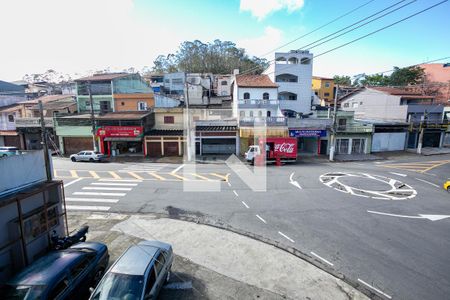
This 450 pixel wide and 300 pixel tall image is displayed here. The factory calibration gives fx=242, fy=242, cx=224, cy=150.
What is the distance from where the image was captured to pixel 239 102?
104 feet

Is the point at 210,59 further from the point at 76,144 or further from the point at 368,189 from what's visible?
the point at 368,189

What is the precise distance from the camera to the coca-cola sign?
24.6 meters

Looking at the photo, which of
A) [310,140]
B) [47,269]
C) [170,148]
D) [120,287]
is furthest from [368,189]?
[170,148]

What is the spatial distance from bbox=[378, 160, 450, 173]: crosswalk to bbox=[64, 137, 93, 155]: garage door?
33.6m

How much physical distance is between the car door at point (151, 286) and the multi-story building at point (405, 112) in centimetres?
3307

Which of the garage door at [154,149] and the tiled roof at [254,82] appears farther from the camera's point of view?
the tiled roof at [254,82]

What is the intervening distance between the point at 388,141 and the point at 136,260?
3515cm

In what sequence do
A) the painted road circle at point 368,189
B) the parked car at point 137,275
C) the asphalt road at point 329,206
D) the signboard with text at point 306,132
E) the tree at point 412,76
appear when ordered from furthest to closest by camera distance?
the tree at point 412,76 → the signboard with text at point 306,132 → the painted road circle at point 368,189 → the asphalt road at point 329,206 → the parked car at point 137,275

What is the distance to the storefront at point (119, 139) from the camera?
28.5 m

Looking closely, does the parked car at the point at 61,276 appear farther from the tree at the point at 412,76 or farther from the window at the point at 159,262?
the tree at the point at 412,76

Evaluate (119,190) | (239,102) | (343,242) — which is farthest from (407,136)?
(119,190)

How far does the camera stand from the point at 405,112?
3544 cm

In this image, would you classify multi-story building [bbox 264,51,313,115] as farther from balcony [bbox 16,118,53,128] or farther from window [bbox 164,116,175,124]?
balcony [bbox 16,118,53,128]

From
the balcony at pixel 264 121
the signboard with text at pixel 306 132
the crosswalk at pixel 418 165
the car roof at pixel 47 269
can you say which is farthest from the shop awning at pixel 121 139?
the crosswalk at pixel 418 165
